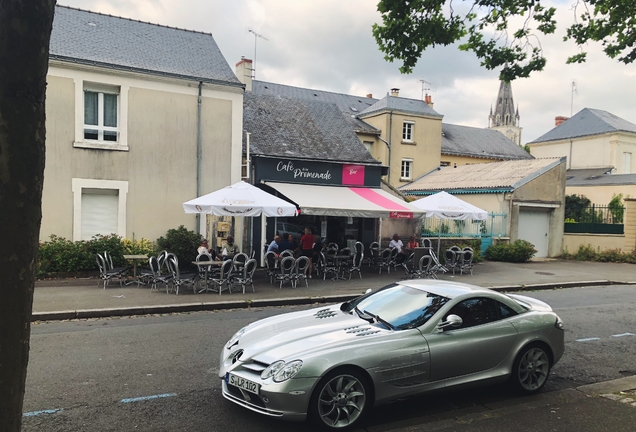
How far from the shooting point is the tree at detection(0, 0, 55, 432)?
2426 millimetres

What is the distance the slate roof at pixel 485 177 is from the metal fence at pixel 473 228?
142 cm

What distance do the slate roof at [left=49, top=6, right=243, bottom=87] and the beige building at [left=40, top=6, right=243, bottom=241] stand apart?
0.11 feet

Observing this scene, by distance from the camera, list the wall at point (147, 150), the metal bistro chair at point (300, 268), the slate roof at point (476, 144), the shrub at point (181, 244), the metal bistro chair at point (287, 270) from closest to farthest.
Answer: the metal bistro chair at point (287, 270)
the metal bistro chair at point (300, 268)
the wall at point (147, 150)
the shrub at point (181, 244)
the slate roof at point (476, 144)

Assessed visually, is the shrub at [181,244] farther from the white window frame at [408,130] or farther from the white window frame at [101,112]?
the white window frame at [408,130]

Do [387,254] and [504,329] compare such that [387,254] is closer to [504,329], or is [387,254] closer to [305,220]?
[305,220]

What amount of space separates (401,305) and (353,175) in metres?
14.4

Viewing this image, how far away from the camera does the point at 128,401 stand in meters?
5.28

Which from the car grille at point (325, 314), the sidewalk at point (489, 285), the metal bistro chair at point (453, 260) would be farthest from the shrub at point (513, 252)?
the car grille at point (325, 314)

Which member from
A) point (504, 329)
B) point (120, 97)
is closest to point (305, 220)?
point (120, 97)

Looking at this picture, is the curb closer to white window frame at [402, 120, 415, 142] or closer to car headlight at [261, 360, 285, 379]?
car headlight at [261, 360, 285, 379]

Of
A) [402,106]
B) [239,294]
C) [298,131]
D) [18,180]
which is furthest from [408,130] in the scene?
[18,180]

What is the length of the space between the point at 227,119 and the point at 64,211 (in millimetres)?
5740

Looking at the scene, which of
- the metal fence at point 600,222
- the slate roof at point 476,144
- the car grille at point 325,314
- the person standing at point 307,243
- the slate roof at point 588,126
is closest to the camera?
the car grille at point 325,314

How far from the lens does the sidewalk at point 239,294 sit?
403 inches
